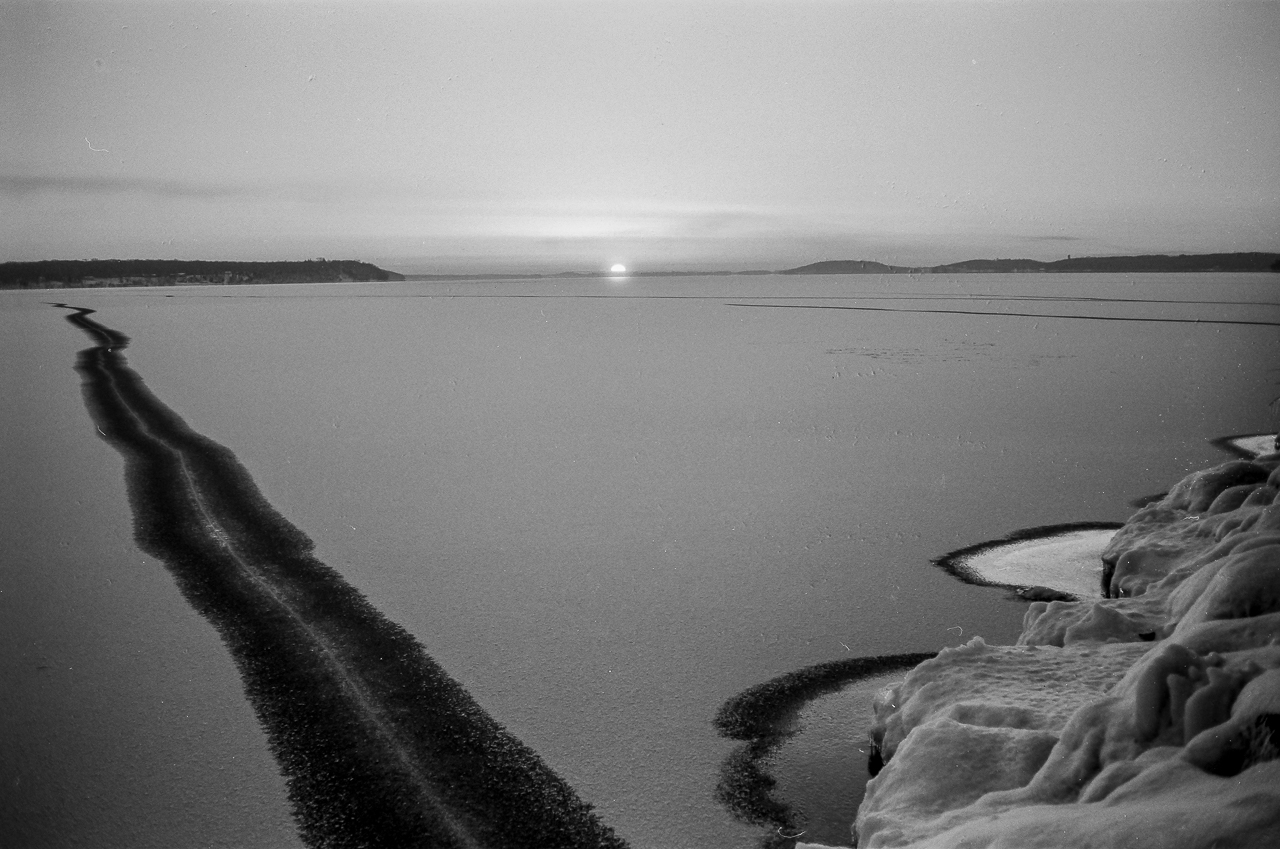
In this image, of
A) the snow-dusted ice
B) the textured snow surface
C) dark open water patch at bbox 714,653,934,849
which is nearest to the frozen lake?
dark open water patch at bbox 714,653,934,849

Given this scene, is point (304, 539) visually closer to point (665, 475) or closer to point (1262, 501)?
point (665, 475)

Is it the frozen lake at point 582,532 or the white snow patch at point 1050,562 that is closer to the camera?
the frozen lake at point 582,532

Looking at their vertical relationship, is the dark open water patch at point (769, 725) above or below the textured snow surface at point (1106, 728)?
below

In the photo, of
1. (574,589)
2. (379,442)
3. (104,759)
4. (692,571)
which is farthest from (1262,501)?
(379,442)

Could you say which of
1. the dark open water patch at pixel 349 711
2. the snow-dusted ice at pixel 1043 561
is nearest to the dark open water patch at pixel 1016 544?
the snow-dusted ice at pixel 1043 561

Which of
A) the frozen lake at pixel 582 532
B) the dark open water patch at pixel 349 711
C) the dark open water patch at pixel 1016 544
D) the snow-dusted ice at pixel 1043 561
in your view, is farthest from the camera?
the snow-dusted ice at pixel 1043 561

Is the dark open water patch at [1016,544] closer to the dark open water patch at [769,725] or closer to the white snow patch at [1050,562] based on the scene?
the white snow patch at [1050,562]

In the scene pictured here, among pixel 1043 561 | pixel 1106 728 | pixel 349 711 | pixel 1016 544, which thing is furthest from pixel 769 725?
pixel 1016 544
